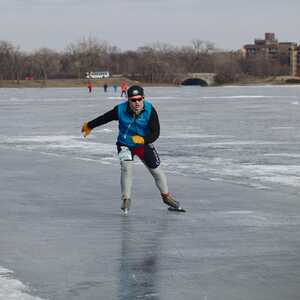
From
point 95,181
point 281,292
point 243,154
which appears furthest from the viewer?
point 243,154

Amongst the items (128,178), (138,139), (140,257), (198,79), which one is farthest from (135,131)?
(198,79)

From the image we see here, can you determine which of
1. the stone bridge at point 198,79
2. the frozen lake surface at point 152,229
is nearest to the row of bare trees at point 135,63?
the stone bridge at point 198,79

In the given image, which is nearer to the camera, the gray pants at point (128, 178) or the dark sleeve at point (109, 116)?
the dark sleeve at point (109, 116)

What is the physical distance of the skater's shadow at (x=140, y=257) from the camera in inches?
209

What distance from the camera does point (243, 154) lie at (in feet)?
49.1

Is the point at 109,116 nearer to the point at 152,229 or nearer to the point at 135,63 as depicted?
the point at 152,229

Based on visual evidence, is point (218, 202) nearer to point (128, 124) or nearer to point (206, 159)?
point (128, 124)

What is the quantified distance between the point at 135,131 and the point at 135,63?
474 ft

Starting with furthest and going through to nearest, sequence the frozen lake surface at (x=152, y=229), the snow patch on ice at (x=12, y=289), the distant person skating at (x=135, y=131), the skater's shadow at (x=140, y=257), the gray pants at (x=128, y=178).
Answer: the gray pants at (x=128, y=178)
the distant person skating at (x=135, y=131)
the frozen lake surface at (x=152, y=229)
the skater's shadow at (x=140, y=257)
the snow patch on ice at (x=12, y=289)

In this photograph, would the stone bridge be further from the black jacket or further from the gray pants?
the black jacket

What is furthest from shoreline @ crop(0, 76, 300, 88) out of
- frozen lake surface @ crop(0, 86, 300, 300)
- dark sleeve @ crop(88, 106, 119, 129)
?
dark sleeve @ crop(88, 106, 119, 129)

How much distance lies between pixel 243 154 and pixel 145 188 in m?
4.77

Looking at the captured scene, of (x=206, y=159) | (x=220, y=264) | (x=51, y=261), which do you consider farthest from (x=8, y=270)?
(x=206, y=159)

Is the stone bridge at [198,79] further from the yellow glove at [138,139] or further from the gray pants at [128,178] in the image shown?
the yellow glove at [138,139]
